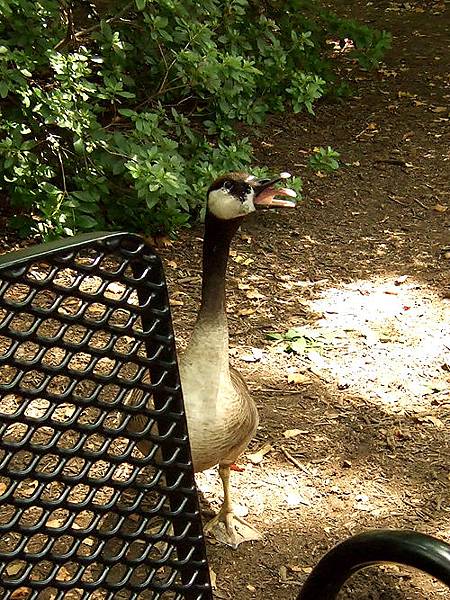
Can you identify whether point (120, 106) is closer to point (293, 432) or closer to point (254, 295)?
point (254, 295)

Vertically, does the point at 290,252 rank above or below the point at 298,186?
below

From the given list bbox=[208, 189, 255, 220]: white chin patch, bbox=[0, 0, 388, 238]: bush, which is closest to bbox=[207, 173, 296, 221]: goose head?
bbox=[208, 189, 255, 220]: white chin patch

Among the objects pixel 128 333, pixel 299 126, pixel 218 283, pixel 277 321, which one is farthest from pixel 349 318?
pixel 128 333

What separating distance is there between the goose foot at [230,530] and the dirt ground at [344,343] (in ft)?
0.11

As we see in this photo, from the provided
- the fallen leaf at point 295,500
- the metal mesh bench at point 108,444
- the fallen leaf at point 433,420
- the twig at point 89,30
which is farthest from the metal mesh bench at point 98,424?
the twig at point 89,30

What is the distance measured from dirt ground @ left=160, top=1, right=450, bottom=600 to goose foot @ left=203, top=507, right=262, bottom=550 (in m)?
0.03

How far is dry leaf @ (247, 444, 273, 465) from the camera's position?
11.3 ft

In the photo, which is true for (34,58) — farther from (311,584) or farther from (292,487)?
(311,584)

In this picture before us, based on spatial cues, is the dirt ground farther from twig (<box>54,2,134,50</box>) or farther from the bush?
twig (<box>54,2,134,50</box>)

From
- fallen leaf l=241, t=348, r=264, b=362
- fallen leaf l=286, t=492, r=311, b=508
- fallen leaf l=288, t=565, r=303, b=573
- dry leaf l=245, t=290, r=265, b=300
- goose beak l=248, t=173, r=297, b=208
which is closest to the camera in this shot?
goose beak l=248, t=173, r=297, b=208

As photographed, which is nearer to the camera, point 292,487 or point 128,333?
point 128,333

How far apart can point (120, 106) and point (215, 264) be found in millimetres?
2453

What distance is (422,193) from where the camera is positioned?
19.1 feet

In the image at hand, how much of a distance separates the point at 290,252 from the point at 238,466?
6.29 feet
